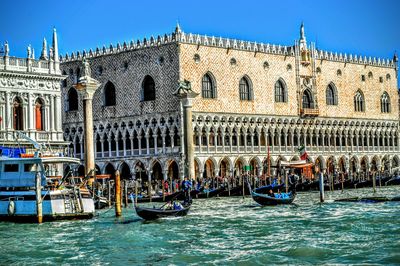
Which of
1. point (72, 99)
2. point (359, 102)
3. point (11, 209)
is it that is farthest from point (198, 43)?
point (11, 209)

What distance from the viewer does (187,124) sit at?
126 ft

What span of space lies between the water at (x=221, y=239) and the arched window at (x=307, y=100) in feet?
67.8

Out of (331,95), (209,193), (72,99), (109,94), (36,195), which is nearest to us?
(36,195)

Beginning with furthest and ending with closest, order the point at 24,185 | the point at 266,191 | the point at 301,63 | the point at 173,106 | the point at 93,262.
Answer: the point at 301,63, the point at 173,106, the point at 266,191, the point at 24,185, the point at 93,262

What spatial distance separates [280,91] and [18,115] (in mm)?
17940

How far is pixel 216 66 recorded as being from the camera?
4178cm

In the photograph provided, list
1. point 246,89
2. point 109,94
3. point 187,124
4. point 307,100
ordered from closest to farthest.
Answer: point 187,124, point 109,94, point 246,89, point 307,100

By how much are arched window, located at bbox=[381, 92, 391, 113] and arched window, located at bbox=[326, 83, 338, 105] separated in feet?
15.8

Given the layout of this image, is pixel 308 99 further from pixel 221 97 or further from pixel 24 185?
pixel 24 185

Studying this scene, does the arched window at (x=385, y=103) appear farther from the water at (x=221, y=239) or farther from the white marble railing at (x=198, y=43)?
the water at (x=221, y=239)

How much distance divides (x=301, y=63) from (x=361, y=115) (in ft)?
20.1

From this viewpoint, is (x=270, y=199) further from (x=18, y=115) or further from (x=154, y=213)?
(x=18, y=115)

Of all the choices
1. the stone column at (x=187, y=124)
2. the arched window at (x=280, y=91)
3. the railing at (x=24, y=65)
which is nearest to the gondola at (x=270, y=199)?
the stone column at (x=187, y=124)

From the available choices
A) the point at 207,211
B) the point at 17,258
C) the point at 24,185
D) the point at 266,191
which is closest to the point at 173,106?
the point at 266,191
